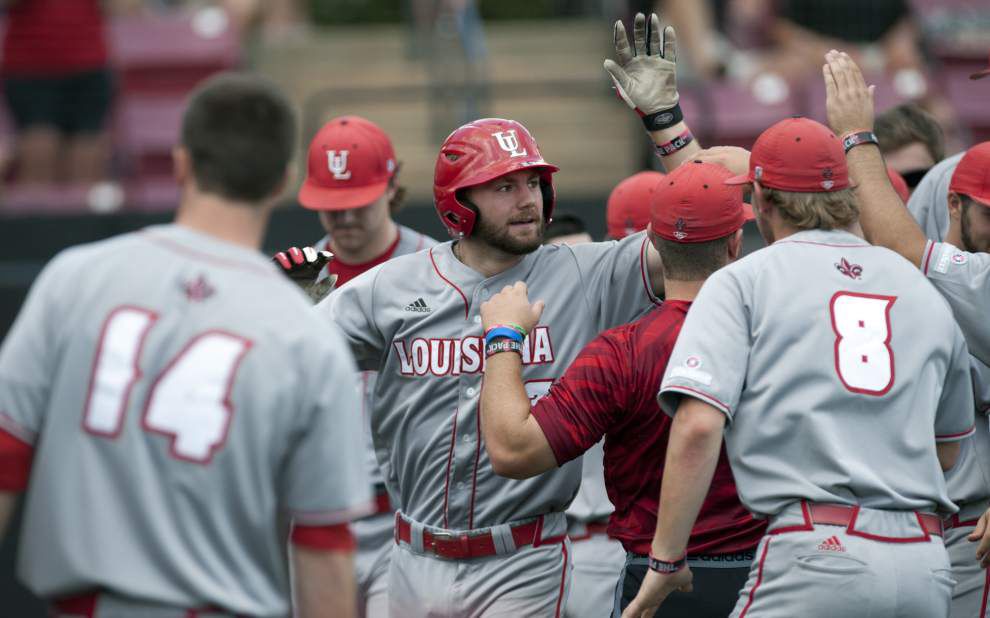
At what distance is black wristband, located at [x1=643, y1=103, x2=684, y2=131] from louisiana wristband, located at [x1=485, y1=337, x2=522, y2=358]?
99cm

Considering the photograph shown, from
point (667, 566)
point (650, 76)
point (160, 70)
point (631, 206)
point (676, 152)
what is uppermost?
point (650, 76)

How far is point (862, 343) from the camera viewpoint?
3451 mm

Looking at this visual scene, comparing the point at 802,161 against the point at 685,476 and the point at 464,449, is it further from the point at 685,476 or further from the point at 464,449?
the point at 464,449

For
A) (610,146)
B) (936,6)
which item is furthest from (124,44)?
(936,6)

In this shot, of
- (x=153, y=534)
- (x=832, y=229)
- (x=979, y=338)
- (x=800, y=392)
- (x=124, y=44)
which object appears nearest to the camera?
(x=153, y=534)

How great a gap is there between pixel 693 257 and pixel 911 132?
214 centimetres

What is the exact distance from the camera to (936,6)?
12.2 metres

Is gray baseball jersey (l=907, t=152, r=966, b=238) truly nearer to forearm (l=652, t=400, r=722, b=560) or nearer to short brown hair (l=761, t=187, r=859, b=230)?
short brown hair (l=761, t=187, r=859, b=230)

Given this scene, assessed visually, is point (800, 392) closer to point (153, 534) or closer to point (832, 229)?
point (832, 229)

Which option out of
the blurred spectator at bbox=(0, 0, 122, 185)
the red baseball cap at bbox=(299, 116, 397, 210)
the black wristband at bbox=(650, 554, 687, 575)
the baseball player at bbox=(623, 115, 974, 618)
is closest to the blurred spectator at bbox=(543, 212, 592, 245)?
the red baseball cap at bbox=(299, 116, 397, 210)

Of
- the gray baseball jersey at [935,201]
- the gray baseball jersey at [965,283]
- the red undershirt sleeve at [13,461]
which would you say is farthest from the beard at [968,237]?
the red undershirt sleeve at [13,461]

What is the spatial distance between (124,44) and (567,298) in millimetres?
8506

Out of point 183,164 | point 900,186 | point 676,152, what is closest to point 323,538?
point 183,164

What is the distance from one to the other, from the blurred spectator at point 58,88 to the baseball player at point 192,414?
689 cm
